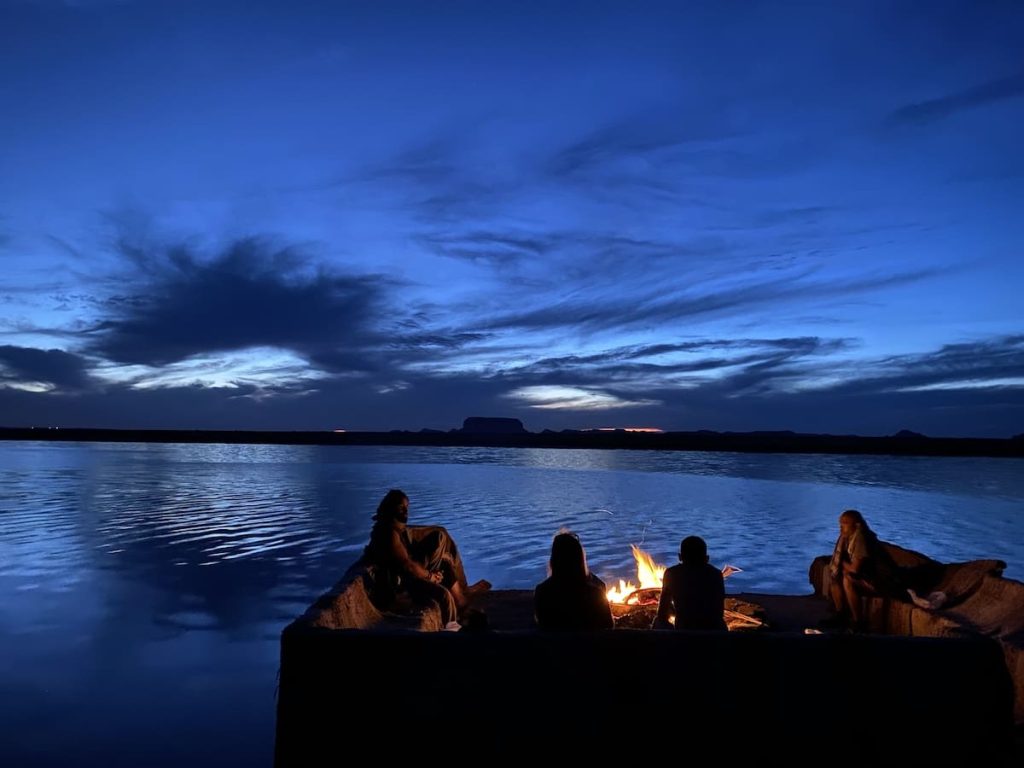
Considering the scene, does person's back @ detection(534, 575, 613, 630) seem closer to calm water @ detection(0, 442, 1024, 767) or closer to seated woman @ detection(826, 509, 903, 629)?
calm water @ detection(0, 442, 1024, 767)

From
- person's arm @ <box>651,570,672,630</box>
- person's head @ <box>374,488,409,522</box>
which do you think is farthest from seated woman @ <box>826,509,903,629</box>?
person's head @ <box>374,488,409,522</box>

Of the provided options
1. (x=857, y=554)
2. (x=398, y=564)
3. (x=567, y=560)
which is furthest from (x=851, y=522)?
(x=398, y=564)

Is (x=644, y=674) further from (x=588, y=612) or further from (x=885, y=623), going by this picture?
(x=885, y=623)

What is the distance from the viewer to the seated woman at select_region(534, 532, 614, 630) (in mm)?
5883

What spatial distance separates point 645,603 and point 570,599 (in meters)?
3.18

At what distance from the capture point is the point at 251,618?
1088cm

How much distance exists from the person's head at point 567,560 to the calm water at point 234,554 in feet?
9.77

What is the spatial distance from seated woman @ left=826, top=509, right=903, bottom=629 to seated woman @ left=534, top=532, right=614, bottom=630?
3.31m

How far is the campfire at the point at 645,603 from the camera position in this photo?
8.02 metres

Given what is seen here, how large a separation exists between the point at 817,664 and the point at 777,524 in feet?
59.0

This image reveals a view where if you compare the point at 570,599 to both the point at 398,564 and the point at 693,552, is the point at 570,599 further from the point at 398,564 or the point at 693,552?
the point at 398,564

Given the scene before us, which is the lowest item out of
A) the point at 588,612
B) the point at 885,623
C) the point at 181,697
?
the point at 181,697

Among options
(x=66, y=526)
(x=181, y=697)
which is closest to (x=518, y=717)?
(x=181, y=697)

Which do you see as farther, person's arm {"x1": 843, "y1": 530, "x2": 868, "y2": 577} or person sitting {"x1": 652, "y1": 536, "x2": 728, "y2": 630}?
person's arm {"x1": 843, "y1": 530, "x2": 868, "y2": 577}
